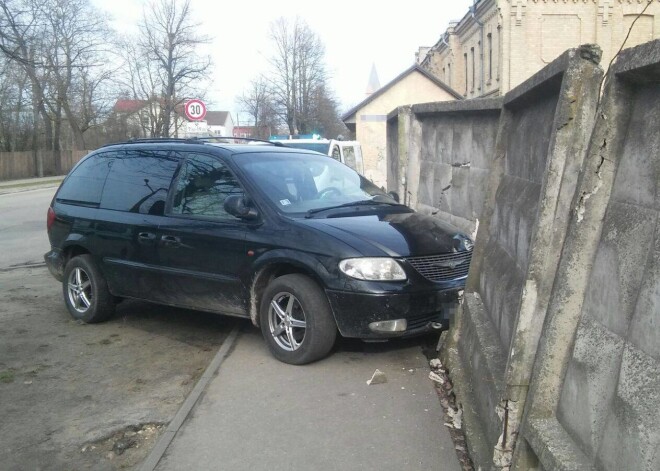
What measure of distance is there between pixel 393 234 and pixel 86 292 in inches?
148

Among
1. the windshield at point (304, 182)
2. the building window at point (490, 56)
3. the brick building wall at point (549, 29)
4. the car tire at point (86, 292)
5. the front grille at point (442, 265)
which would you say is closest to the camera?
the front grille at point (442, 265)

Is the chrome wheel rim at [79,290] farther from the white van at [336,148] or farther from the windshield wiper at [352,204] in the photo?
the white van at [336,148]

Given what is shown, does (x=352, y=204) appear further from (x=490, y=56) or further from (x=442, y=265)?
(x=490, y=56)

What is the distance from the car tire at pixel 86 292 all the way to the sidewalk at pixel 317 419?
6.97ft

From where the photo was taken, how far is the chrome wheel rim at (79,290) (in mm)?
7375

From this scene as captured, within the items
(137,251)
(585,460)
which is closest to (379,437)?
(585,460)

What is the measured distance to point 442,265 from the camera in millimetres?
5641

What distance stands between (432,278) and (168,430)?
7.87 feet

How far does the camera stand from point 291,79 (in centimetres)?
6569

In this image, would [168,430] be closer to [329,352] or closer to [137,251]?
[329,352]

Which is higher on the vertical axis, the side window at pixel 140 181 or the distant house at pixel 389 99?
the distant house at pixel 389 99

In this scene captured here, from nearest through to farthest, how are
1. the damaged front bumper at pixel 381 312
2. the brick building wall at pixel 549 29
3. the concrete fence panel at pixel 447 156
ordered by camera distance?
the damaged front bumper at pixel 381 312 < the concrete fence panel at pixel 447 156 < the brick building wall at pixel 549 29

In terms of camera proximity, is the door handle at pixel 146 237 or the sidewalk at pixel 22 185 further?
the sidewalk at pixel 22 185

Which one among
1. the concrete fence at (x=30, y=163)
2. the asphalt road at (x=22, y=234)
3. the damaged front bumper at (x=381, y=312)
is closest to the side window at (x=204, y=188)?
the damaged front bumper at (x=381, y=312)
